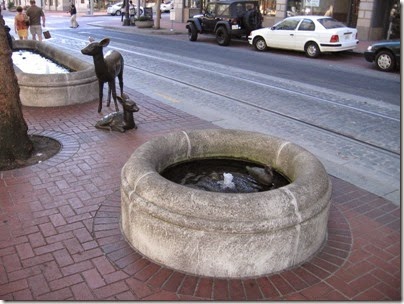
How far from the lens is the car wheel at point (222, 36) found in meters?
21.8

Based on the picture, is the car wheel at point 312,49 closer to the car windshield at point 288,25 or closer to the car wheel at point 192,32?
the car windshield at point 288,25

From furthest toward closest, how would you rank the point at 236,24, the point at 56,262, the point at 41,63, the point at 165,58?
the point at 236,24 → the point at 165,58 → the point at 41,63 → the point at 56,262

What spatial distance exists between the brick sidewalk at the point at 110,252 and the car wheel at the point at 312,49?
43.3ft

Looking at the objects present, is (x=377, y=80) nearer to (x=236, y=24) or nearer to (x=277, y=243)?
(x=236, y=24)

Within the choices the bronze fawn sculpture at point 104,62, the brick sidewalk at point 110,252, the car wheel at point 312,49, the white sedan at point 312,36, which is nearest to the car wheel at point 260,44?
the white sedan at point 312,36

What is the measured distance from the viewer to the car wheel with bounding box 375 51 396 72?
1526 cm

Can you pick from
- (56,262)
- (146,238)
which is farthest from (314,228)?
(56,262)

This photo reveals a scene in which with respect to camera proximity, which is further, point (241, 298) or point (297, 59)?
point (297, 59)

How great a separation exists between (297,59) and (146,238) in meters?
15.3

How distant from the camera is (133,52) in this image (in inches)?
733

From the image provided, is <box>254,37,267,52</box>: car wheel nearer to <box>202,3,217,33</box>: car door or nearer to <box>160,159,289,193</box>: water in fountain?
<box>202,3,217,33</box>: car door

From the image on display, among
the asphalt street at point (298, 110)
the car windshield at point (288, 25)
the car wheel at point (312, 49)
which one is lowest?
the asphalt street at point (298, 110)

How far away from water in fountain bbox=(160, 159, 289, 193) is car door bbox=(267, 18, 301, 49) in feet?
48.4

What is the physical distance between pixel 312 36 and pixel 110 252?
16.0 metres
